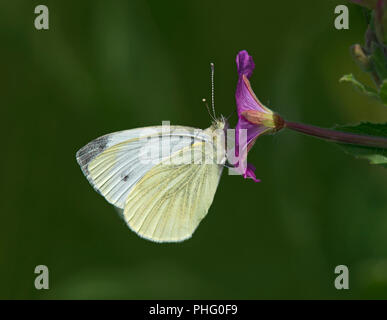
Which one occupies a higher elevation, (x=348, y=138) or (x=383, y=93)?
→ (x=383, y=93)

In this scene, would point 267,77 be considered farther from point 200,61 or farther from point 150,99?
point 150,99

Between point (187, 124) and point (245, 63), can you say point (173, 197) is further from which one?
point (187, 124)

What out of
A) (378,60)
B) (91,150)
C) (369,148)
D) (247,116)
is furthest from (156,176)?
(378,60)

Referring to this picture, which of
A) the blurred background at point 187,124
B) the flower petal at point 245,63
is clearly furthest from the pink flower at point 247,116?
the blurred background at point 187,124

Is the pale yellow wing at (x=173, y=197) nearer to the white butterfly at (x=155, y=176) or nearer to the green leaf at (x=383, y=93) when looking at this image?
the white butterfly at (x=155, y=176)

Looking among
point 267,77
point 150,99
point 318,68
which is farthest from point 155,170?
point 318,68

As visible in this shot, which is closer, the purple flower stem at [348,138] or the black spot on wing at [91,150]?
the purple flower stem at [348,138]

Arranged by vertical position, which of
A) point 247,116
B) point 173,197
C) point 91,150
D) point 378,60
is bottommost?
point 173,197

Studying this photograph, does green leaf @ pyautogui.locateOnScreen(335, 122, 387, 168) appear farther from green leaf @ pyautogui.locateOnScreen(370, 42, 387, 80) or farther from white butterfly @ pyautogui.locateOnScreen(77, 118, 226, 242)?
white butterfly @ pyautogui.locateOnScreen(77, 118, 226, 242)
